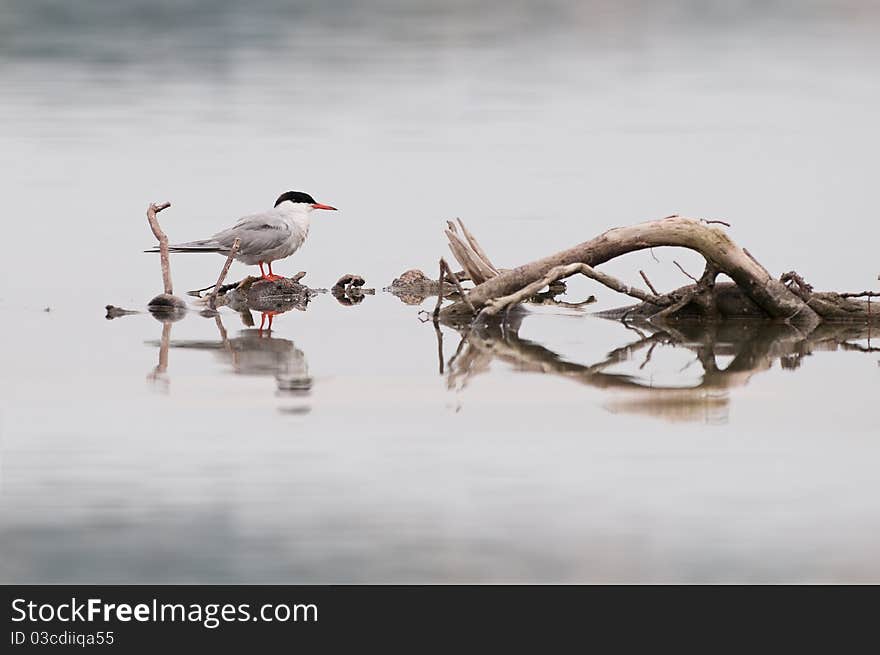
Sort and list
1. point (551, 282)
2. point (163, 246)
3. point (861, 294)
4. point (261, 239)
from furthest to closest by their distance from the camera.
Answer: point (261, 239)
point (163, 246)
point (861, 294)
point (551, 282)

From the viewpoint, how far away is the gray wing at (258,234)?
13898 millimetres

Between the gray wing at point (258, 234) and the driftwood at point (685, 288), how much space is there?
1.67 meters

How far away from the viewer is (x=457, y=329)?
1244 centimetres

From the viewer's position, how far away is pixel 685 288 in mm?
12781

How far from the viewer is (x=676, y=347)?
38.3ft

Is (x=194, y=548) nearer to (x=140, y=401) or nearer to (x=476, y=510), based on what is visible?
(x=476, y=510)

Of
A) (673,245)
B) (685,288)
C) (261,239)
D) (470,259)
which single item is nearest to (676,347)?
(673,245)

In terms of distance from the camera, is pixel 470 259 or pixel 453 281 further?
pixel 470 259

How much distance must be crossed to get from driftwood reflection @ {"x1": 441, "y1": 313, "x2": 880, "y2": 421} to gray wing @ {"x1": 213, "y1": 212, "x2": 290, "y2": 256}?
7.04 feet

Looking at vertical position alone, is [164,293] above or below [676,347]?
above

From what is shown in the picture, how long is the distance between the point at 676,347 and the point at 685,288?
1.20 metres

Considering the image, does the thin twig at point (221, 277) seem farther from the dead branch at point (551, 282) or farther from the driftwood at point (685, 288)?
the dead branch at point (551, 282)

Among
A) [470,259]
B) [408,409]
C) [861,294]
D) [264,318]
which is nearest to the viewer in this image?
[408,409]

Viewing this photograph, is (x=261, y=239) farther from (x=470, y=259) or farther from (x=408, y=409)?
(x=408, y=409)
